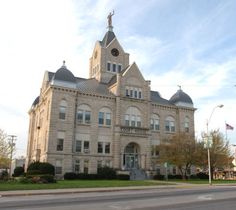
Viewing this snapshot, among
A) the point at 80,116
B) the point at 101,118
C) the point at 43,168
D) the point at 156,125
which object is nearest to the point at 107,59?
the point at 101,118

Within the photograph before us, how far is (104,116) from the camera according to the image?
166 feet

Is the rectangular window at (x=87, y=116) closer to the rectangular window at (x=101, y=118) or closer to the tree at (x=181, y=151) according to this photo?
the rectangular window at (x=101, y=118)

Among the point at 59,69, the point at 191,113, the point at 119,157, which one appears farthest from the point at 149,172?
the point at 59,69

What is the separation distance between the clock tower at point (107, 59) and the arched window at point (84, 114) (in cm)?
1163

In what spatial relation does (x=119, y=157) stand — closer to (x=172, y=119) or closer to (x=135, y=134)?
(x=135, y=134)

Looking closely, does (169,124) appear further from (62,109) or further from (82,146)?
(62,109)

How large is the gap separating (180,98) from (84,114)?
20.2 m

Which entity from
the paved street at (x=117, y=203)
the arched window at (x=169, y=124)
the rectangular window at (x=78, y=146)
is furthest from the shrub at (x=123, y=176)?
the paved street at (x=117, y=203)

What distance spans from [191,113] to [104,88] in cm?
1802

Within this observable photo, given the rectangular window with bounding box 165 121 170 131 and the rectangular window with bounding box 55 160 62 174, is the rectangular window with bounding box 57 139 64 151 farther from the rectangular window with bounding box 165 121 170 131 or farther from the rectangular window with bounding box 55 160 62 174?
the rectangular window with bounding box 165 121 170 131

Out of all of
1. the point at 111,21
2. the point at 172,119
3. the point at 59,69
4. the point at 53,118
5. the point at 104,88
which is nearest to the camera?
the point at 53,118

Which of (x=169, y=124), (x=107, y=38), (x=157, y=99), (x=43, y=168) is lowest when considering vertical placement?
(x=43, y=168)

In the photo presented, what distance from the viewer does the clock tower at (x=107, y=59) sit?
60562 millimetres

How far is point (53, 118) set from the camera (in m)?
46.3
